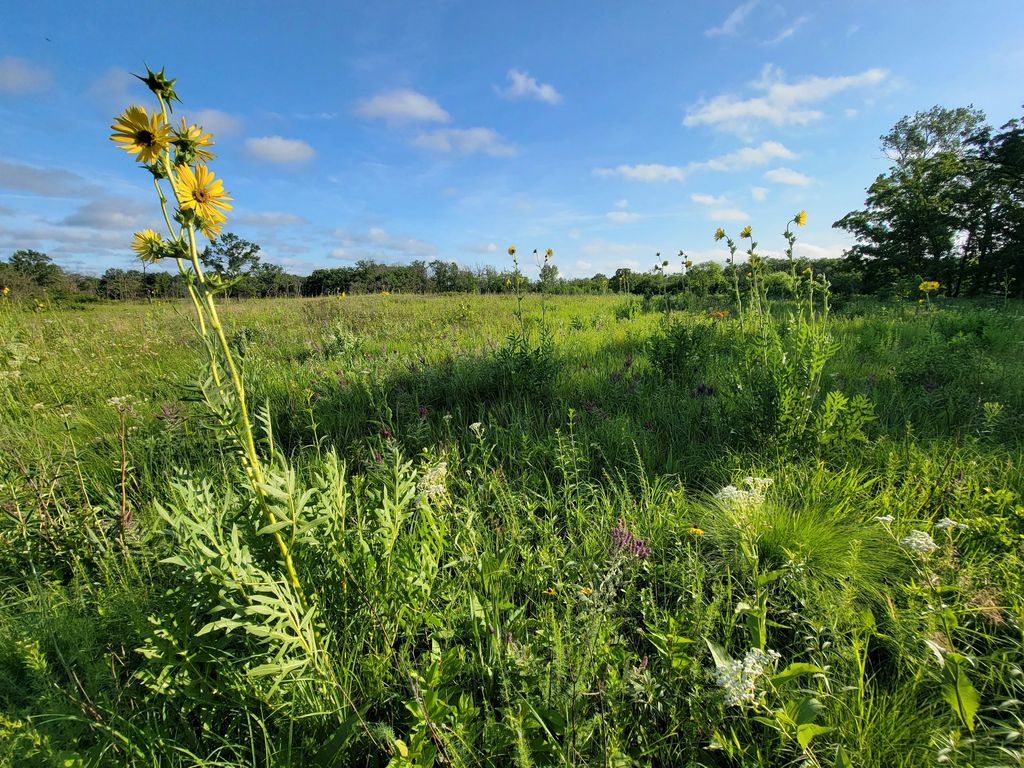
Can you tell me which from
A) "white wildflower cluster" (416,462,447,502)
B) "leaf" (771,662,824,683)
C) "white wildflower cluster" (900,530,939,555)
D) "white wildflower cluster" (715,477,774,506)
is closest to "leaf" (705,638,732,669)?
"leaf" (771,662,824,683)

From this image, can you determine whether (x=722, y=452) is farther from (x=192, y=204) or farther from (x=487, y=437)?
(x=192, y=204)

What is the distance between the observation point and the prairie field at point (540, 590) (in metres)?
1.04

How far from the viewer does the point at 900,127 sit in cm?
2642

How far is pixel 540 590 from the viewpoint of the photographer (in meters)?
1.56

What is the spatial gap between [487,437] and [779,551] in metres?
1.77

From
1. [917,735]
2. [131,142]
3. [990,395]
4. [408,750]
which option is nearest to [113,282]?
[131,142]

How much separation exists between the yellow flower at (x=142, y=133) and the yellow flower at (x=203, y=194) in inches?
2.7

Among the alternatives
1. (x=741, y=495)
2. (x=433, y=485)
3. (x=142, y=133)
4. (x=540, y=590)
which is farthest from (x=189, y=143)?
Answer: (x=741, y=495)

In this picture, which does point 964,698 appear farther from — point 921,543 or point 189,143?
point 189,143

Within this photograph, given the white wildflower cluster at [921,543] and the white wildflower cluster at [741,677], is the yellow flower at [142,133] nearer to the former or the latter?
the white wildflower cluster at [741,677]

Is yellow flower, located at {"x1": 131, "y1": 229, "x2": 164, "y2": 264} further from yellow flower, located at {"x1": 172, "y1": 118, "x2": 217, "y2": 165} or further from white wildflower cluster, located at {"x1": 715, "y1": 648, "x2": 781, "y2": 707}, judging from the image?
white wildflower cluster, located at {"x1": 715, "y1": 648, "x2": 781, "y2": 707}

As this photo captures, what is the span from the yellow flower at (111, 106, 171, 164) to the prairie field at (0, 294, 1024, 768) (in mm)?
477

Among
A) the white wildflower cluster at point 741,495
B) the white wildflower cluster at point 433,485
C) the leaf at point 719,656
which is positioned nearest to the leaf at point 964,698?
the leaf at point 719,656

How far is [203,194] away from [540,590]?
1.63 metres
